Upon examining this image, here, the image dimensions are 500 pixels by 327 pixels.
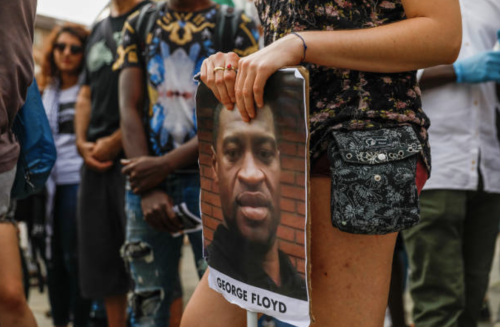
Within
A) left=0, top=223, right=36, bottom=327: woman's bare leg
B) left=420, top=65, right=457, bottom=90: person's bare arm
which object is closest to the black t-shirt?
left=0, top=223, right=36, bottom=327: woman's bare leg

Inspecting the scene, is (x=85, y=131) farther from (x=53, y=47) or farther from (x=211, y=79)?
(x=211, y=79)

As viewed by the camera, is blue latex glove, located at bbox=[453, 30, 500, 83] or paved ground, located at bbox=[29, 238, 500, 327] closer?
blue latex glove, located at bbox=[453, 30, 500, 83]

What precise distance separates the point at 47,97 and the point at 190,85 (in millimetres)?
1893

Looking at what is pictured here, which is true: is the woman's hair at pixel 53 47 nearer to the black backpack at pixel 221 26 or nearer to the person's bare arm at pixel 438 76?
the black backpack at pixel 221 26

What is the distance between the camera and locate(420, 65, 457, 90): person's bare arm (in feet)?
8.73

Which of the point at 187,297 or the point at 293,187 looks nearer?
the point at 293,187

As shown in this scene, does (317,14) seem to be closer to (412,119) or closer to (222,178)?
(412,119)

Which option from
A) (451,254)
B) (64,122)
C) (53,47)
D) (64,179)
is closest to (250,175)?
(451,254)

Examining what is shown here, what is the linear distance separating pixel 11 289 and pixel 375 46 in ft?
5.37

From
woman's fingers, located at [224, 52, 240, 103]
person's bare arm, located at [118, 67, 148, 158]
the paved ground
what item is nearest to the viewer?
woman's fingers, located at [224, 52, 240, 103]

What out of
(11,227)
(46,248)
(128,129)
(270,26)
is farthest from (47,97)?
(270,26)

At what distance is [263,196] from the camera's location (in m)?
1.34

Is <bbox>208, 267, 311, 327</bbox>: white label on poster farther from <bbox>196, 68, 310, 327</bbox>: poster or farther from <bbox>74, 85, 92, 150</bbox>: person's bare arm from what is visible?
<bbox>74, 85, 92, 150</bbox>: person's bare arm

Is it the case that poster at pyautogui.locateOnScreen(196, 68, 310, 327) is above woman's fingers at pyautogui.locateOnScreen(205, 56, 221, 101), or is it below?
below
